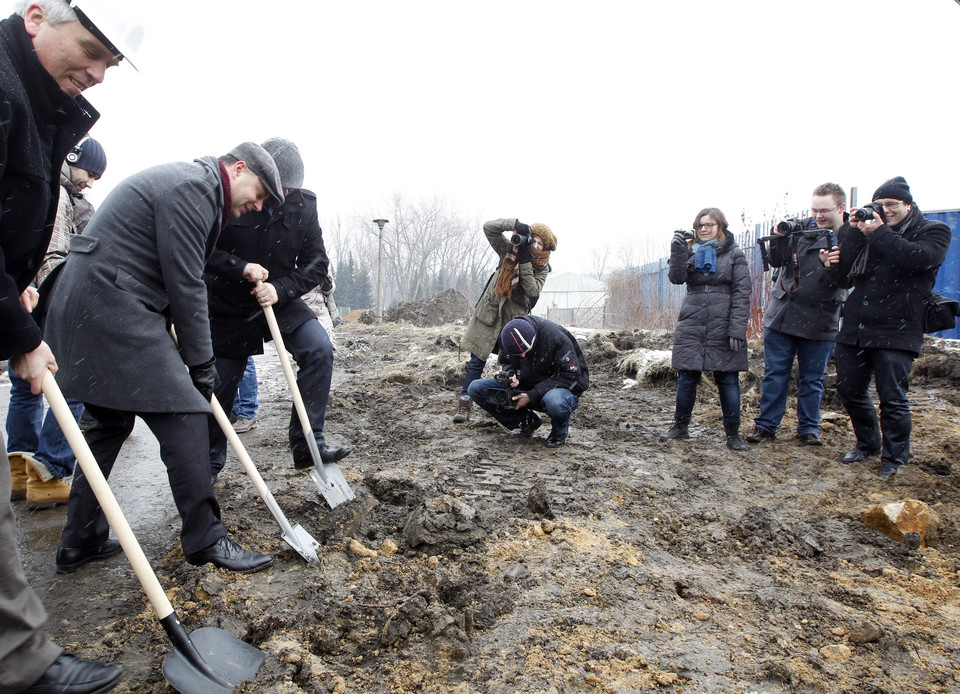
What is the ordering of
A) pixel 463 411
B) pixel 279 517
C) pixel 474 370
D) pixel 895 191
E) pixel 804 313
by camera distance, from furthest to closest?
pixel 474 370 → pixel 463 411 → pixel 804 313 → pixel 895 191 → pixel 279 517

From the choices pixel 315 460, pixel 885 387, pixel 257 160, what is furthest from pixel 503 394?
pixel 257 160

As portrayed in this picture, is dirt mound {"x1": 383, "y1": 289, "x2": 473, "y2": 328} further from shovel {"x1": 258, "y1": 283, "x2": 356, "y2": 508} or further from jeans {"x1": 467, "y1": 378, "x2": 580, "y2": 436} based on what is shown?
shovel {"x1": 258, "y1": 283, "x2": 356, "y2": 508}

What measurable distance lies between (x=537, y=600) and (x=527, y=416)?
8.89 feet

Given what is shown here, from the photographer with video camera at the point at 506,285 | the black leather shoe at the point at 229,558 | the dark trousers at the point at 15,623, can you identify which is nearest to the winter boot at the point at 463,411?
the photographer with video camera at the point at 506,285

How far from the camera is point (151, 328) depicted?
7.41 ft

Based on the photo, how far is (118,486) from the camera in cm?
368

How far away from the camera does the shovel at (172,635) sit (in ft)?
5.80

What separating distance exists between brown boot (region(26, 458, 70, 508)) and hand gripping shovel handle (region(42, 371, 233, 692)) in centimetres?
178

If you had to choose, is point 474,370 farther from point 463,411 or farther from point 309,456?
point 309,456

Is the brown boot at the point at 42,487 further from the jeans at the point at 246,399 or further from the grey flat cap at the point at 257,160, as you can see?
the grey flat cap at the point at 257,160

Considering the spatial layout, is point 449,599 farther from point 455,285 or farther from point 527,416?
point 455,285

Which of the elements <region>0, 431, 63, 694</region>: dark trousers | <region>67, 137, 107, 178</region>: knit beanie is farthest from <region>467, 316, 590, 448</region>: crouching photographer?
<region>0, 431, 63, 694</region>: dark trousers

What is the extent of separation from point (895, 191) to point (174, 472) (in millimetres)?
4459

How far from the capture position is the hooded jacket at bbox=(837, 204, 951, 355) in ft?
12.2
